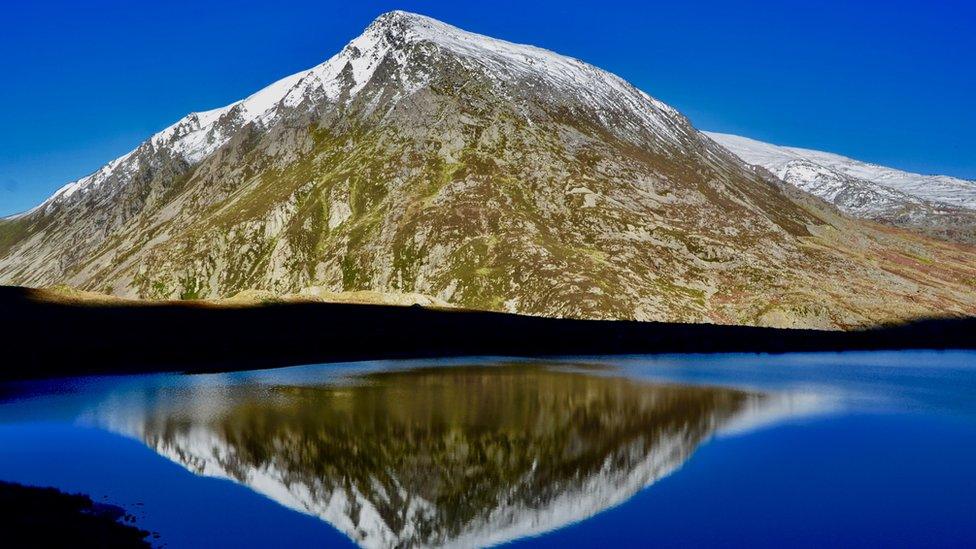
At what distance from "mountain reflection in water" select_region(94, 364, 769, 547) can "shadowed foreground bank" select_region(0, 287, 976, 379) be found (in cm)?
2049

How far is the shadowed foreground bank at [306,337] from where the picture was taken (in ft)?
248

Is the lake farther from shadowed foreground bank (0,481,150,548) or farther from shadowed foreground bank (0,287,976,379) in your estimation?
shadowed foreground bank (0,287,976,379)

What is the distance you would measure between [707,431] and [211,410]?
31365 millimetres

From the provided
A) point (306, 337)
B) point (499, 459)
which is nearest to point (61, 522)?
point (499, 459)

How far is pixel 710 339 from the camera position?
12331 cm

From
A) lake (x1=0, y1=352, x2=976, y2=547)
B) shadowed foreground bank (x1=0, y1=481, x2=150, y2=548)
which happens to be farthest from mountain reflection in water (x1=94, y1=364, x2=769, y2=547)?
shadowed foreground bank (x1=0, y1=481, x2=150, y2=548)

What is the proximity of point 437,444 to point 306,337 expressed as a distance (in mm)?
60900

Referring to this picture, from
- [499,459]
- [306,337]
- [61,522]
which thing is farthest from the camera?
[306,337]

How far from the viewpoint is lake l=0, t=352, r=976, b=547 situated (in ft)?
91.0

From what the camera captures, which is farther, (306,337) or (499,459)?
(306,337)

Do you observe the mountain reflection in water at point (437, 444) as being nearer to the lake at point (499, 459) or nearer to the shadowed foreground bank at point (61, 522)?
the lake at point (499, 459)

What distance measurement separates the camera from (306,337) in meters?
98.1

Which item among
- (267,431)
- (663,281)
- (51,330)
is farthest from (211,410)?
(663,281)

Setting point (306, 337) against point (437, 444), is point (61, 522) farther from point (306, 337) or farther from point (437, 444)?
point (306, 337)
